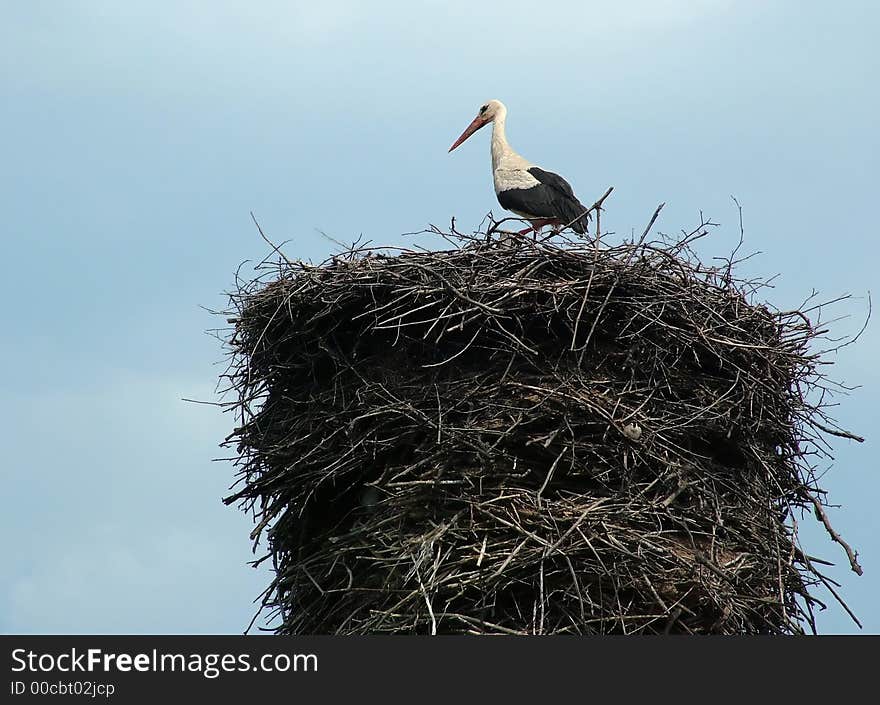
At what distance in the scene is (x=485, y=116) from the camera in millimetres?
→ 12648

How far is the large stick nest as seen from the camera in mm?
7859

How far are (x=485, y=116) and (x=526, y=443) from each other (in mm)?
5065

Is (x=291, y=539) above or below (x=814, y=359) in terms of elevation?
below

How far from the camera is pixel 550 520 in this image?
311 inches

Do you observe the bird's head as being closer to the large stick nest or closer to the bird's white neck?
the bird's white neck

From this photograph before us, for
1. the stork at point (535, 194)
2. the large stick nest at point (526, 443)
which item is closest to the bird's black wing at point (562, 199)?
the stork at point (535, 194)

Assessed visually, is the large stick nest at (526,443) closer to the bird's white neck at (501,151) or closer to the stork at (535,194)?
the stork at (535,194)

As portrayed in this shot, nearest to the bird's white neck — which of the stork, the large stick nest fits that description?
the stork

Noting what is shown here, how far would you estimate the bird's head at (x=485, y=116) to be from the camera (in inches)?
490

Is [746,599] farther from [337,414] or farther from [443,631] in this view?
[337,414]

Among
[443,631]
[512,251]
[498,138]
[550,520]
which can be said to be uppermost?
[498,138]

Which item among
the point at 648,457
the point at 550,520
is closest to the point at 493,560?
the point at 550,520

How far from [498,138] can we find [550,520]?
482 centimetres

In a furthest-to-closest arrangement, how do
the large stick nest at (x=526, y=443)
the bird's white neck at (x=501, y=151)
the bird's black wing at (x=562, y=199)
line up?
the bird's white neck at (x=501, y=151)
the bird's black wing at (x=562, y=199)
the large stick nest at (x=526, y=443)
